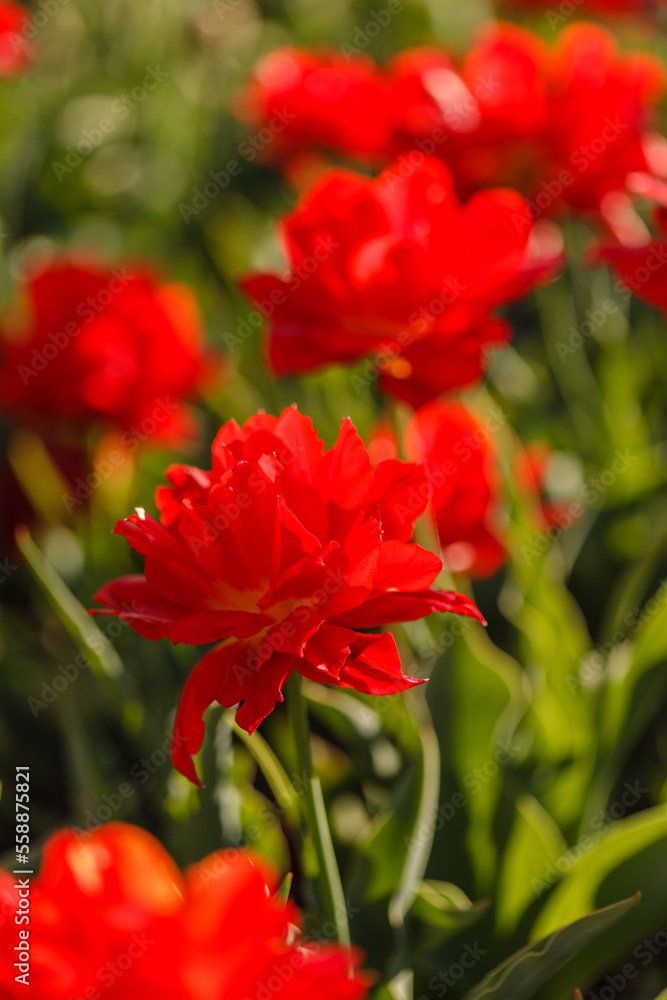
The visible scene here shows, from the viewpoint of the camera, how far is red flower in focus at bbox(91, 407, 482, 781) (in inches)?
15.9

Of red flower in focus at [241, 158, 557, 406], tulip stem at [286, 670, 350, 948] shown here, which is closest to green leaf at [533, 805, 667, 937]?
tulip stem at [286, 670, 350, 948]

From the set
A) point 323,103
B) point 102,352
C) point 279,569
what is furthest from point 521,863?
point 323,103

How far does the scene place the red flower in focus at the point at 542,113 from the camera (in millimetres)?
1007

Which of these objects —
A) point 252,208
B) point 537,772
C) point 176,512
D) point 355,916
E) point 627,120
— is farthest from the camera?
point 252,208

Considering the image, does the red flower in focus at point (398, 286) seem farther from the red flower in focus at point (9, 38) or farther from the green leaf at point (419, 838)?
the red flower in focus at point (9, 38)

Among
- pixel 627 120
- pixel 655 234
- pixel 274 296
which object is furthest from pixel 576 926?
pixel 655 234

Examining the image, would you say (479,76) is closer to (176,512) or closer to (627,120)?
(627,120)

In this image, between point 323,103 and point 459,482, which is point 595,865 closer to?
point 459,482

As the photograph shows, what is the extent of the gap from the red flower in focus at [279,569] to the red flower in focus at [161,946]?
0.30 feet

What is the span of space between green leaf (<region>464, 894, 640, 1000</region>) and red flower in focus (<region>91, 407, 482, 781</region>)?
19 cm

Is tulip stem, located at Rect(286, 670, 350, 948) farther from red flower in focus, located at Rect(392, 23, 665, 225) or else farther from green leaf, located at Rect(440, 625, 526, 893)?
red flower in focus, located at Rect(392, 23, 665, 225)

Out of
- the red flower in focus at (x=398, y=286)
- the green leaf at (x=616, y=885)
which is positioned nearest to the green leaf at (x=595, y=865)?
the green leaf at (x=616, y=885)

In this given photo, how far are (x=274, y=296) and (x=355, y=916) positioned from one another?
427 millimetres

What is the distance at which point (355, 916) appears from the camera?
620mm
